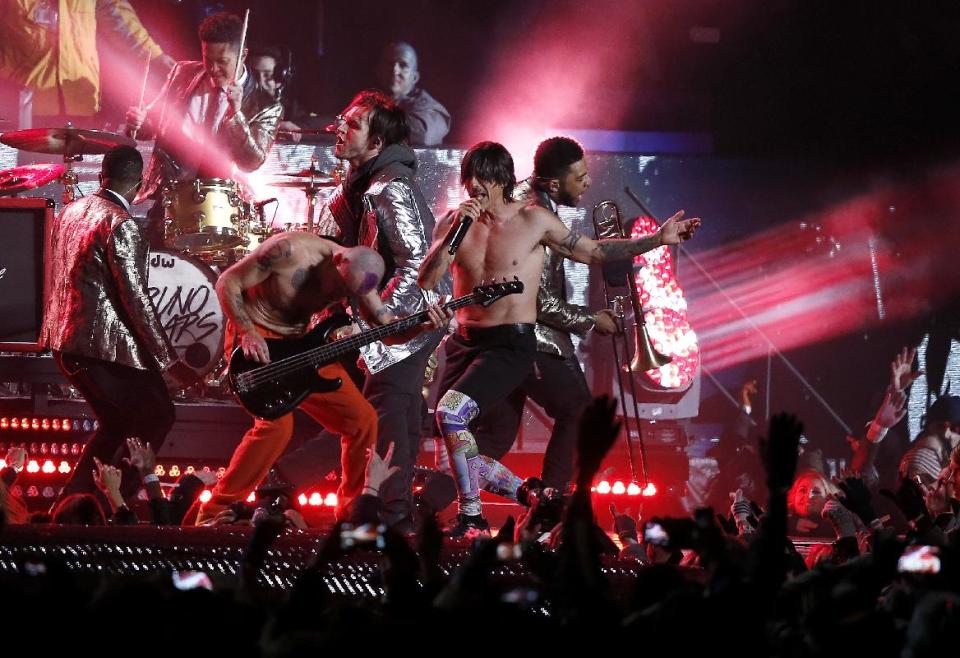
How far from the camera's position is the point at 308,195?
30.0ft

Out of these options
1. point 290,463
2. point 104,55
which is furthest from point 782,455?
point 104,55

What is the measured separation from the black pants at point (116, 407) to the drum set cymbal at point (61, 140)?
245 cm

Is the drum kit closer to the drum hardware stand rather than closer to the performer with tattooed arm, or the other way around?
the drum hardware stand

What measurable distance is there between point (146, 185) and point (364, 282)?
480cm

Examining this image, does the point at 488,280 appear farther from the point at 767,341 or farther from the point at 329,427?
the point at 767,341

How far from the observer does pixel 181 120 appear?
9.66 metres

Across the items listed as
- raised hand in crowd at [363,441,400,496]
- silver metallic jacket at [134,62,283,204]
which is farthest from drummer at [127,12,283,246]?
raised hand in crowd at [363,441,400,496]

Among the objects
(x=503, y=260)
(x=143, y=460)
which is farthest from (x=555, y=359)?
(x=143, y=460)

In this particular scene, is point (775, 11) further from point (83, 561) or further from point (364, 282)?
point (83, 561)

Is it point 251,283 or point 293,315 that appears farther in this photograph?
point 293,315

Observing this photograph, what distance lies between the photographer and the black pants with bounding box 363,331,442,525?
599 centimetres

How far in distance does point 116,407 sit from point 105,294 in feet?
2.26

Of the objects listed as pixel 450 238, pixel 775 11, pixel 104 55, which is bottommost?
pixel 450 238

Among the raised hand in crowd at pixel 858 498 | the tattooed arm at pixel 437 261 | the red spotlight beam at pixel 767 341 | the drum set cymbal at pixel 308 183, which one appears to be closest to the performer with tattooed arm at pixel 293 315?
the tattooed arm at pixel 437 261
